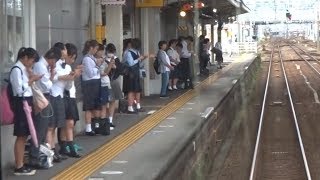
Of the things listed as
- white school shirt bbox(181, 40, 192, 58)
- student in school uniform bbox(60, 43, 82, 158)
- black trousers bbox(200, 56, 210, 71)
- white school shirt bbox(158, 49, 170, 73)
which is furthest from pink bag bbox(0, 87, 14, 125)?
black trousers bbox(200, 56, 210, 71)

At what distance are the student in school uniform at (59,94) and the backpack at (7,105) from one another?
815 mm

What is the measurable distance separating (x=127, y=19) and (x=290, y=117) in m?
5.50

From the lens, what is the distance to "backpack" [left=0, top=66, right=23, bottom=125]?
6461mm

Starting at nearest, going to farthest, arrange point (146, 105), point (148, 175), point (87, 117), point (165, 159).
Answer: point (148, 175) < point (165, 159) < point (87, 117) < point (146, 105)

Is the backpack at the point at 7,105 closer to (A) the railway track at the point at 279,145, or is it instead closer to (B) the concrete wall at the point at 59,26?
(B) the concrete wall at the point at 59,26

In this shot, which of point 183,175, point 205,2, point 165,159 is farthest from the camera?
point 205,2

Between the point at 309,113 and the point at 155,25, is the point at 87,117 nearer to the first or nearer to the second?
the point at 155,25

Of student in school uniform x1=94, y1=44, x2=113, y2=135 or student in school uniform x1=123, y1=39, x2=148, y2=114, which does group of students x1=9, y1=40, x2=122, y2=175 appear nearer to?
student in school uniform x1=94, y1=44, x2=113, y2=135

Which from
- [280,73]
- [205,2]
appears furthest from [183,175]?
[280,73]

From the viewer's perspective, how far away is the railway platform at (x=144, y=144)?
729 centimetres

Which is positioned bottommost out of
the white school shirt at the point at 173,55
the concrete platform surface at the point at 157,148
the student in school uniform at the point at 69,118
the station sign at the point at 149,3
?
the concrete platform surface at the point at 157,148

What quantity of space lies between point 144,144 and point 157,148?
425 mm

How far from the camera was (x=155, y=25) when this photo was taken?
1842 centimetres

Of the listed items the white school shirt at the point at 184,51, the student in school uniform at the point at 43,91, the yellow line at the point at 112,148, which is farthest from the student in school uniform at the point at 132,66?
the white school shirt at the point at 184,51
